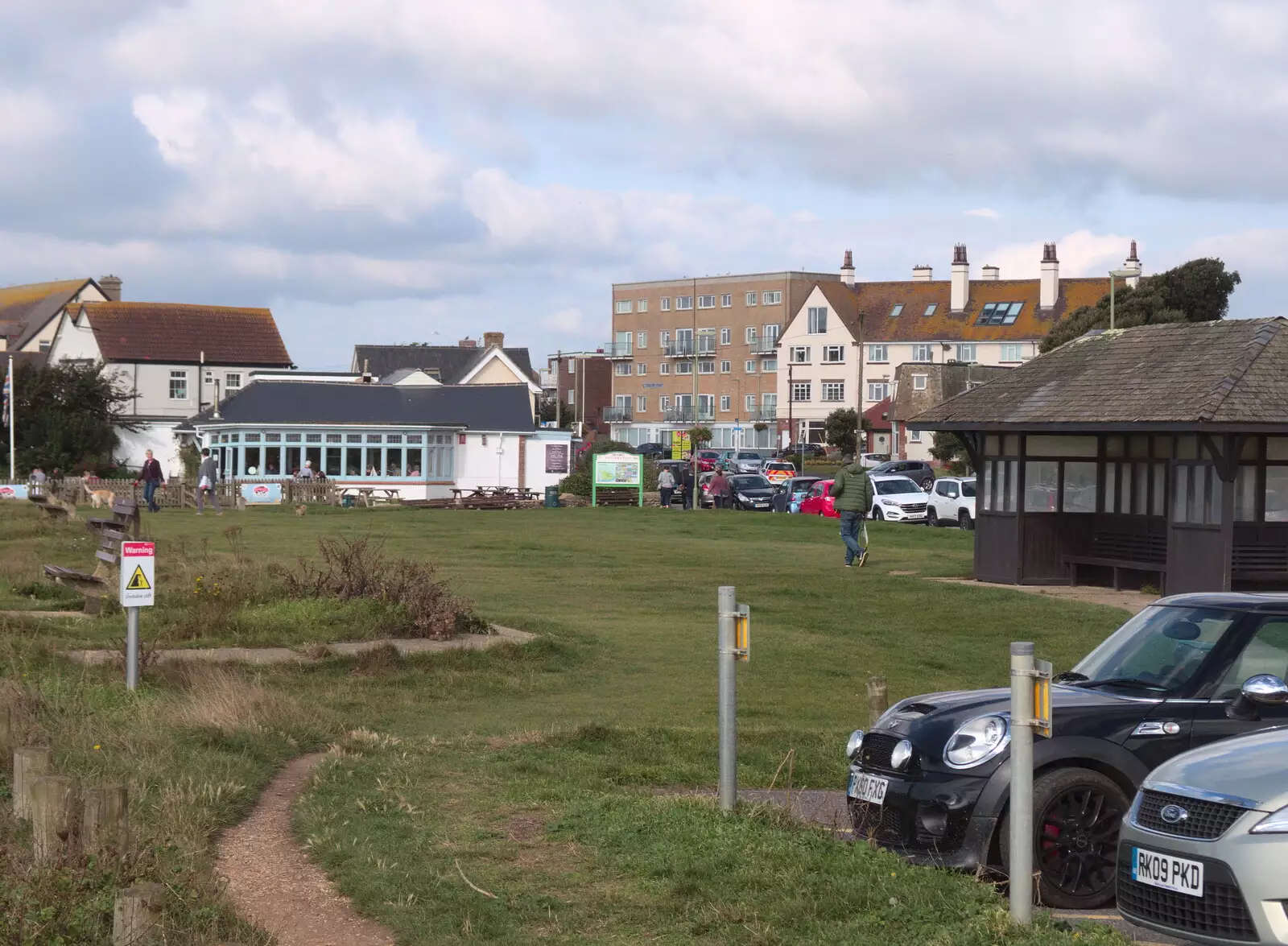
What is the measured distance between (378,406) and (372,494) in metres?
8.25

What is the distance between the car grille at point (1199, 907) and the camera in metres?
5.87

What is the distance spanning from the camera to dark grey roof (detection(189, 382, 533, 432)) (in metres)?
58.9

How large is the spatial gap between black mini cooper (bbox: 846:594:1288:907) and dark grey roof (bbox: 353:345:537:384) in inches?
3522

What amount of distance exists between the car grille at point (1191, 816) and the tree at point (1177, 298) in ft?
201

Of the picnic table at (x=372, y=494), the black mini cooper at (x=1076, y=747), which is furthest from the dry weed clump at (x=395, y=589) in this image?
the picnic table at (x=372, y=494)

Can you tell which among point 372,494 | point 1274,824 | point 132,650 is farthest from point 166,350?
point 1274,824

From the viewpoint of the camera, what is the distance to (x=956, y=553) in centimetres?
3359

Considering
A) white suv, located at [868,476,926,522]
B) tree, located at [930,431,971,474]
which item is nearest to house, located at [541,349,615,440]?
tree, located at [930,431,971,474]

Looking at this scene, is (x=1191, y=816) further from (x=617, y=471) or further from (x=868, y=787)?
(x=617, y=471)

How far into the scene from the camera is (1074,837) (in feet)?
24.6

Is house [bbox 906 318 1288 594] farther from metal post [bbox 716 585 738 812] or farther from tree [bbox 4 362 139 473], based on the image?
tree [bbox 4 362 139 473]

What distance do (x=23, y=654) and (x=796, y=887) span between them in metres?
9.28

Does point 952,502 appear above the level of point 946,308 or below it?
below

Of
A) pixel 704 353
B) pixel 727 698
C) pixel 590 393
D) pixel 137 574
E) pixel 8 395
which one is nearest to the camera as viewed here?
pixel 727 698
